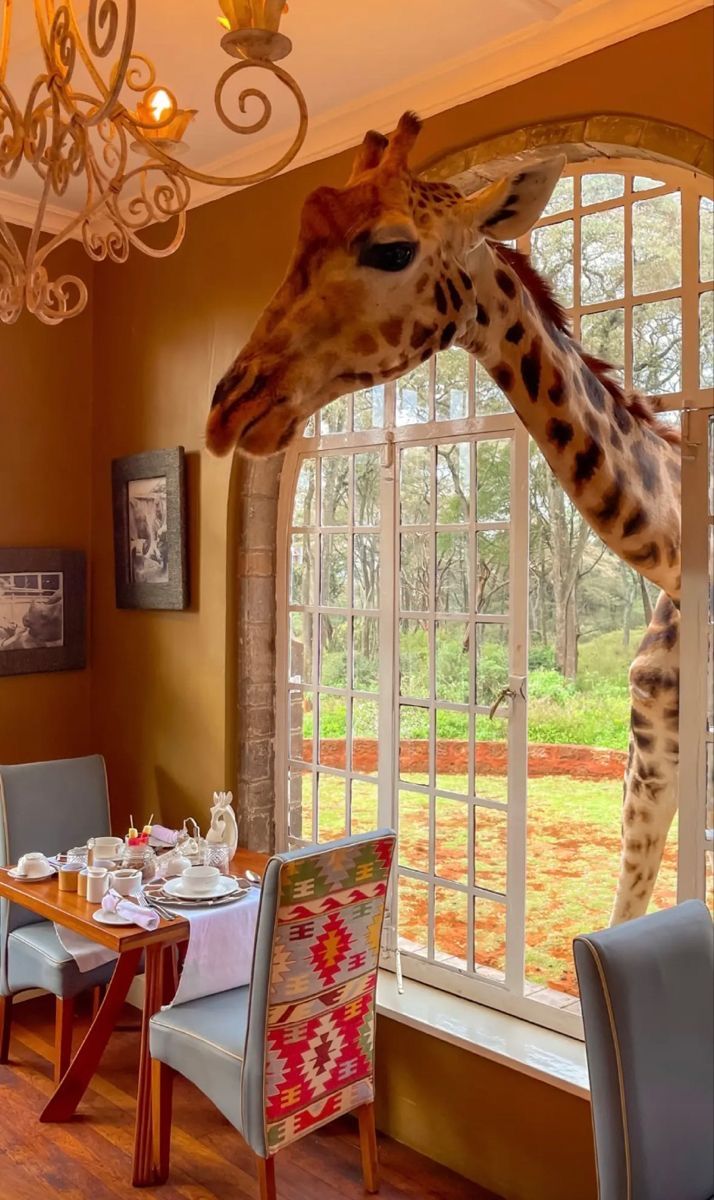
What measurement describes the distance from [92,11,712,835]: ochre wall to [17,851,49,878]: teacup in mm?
615

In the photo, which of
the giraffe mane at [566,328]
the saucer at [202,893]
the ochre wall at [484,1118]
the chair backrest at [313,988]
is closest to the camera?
the giraffe mane at [566,328]

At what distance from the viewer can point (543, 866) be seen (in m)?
6.95

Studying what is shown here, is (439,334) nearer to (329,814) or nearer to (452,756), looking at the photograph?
(329,814)

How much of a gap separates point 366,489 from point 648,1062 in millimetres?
1891

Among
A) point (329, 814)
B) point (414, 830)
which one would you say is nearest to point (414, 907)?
point (414, 830)

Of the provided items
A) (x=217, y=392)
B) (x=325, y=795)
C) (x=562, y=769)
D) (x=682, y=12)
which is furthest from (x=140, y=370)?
(x=562, y=769)

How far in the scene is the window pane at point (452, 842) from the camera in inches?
255

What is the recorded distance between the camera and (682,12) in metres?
2.13

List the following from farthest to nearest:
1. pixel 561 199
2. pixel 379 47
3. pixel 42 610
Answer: pixel 561 199 → pixel 42 610 → pixel 379 47

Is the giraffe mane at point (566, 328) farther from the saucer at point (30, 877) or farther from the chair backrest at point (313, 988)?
the saucer at point (30, 877)

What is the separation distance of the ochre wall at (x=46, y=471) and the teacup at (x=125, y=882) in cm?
111

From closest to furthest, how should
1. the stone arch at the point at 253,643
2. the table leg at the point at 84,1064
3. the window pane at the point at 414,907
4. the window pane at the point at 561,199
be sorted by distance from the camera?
the table leg at the point at 84,1064 < the stone arch at the point at 253,643 < the window pane at the point at 561,199 < the window pane at the point at 414,907

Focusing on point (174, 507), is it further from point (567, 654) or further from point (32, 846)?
point (567, 654)

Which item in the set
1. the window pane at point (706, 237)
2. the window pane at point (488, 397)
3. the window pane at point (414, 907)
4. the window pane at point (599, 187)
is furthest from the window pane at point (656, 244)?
the window pane at point (414, 907)
